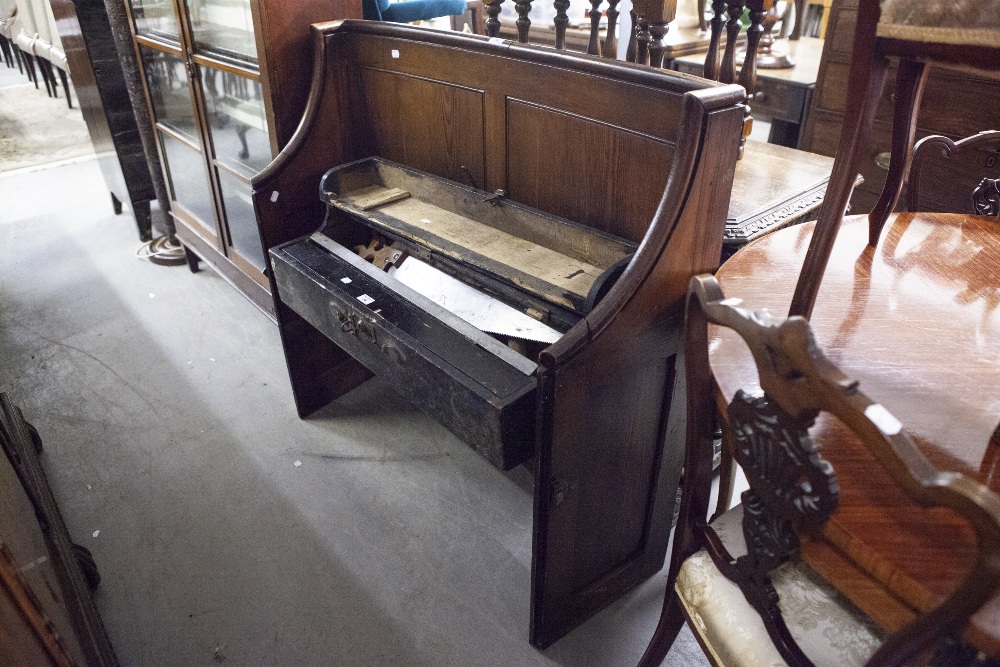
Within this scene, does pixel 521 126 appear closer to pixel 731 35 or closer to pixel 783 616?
pixel 731 35

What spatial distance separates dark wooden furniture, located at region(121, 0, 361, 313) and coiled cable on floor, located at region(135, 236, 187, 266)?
→ 0.29 meters

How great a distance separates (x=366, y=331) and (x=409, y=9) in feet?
5.76

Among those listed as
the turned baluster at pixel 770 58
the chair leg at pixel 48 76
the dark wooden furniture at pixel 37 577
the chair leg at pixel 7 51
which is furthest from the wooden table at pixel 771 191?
the chair leg at pixel 7 51

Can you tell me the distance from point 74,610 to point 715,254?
157 cm

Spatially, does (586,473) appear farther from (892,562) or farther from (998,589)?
(998,589)

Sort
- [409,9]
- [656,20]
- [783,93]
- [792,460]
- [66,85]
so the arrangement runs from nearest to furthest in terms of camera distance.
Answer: [792,460] → [656,20] → [409,9] → [783,93] → [66,85]

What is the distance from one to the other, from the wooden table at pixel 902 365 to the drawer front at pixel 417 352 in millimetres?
433

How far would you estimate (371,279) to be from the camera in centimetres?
182

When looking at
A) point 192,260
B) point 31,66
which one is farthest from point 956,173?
point 31,66

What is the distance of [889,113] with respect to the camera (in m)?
2.76

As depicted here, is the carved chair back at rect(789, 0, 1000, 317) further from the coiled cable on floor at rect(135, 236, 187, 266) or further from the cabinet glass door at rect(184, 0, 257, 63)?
the coiled cable on floor at rect(135, 236, 187, 266)

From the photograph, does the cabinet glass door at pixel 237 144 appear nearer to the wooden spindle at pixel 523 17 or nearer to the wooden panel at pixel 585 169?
the wooden spindle at pixel 523 17

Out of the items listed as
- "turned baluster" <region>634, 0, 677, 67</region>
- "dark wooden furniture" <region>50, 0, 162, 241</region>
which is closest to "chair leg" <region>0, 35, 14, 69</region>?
"dark wooden furniture" <region>50, 0, 162, 241</region>

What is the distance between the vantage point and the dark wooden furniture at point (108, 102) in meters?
3.17
